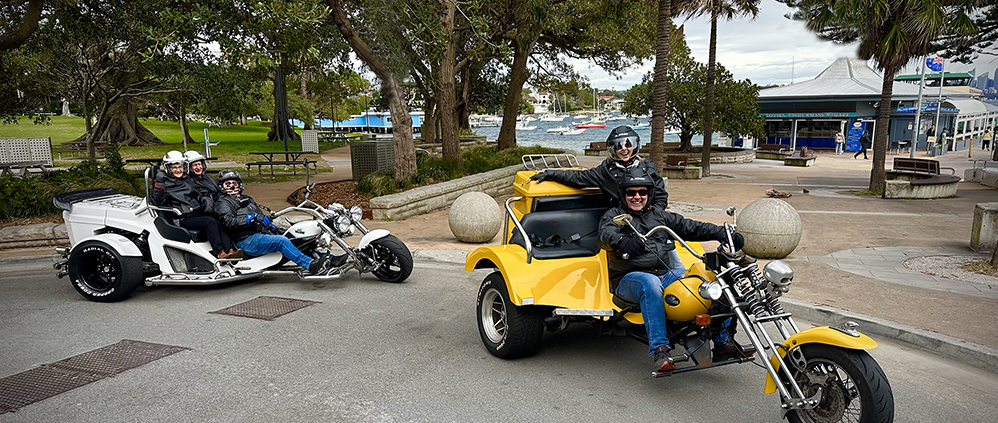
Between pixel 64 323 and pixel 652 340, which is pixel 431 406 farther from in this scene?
pixel 64 323

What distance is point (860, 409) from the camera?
332 centimetres

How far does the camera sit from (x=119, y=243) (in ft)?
22.6

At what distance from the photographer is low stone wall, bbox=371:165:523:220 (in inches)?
468

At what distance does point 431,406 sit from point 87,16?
45.0 feet

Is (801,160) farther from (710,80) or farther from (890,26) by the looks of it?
(890,26)

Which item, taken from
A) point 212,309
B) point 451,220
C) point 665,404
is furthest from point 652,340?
point 451,220

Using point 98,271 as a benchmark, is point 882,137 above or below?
above

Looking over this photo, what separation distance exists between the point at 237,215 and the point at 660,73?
12044 millimetres

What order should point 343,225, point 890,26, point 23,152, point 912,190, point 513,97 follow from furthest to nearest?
point 513,97, point 23,152, point 912,190, point 890,26, point 343,225

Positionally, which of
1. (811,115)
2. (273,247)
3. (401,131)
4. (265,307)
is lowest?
(265,307)

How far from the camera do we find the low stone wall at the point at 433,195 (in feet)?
39.0

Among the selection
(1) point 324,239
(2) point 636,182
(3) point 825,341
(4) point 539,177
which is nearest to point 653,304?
(2) point 636,182

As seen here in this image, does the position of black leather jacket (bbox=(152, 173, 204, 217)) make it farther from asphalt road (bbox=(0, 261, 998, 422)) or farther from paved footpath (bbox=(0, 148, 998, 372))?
paved footpath (bbox=(0, 148, 998, 372))

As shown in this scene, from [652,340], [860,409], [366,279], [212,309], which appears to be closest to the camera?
[860,409]
